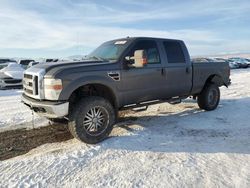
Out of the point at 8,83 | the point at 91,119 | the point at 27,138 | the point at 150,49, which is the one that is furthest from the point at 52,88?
the point at 8,83

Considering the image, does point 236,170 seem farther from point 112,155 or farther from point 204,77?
point 204,77

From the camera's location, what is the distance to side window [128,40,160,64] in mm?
6816

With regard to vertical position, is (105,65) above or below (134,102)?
above

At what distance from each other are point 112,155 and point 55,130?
2250 mm

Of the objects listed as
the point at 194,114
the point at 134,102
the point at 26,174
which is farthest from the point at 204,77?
the point at 26,174

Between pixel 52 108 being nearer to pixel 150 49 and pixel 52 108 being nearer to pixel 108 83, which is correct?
pixel 108 83

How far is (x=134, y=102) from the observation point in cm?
667

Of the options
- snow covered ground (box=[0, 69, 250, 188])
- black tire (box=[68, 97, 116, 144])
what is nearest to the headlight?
black tire (box=[68, 97, 116, 144])

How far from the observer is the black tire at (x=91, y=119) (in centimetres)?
554

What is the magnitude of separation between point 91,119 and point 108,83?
2.56 feet

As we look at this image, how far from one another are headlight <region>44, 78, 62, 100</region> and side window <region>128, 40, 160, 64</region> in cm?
215

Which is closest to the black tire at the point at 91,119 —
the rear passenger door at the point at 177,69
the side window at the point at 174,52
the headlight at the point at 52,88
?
the headlight at the point at 52,88

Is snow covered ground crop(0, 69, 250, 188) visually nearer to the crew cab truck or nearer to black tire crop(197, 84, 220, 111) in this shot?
the crew cab truck

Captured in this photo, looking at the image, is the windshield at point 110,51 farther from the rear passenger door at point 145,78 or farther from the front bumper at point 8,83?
the front bumper at point 8,83
